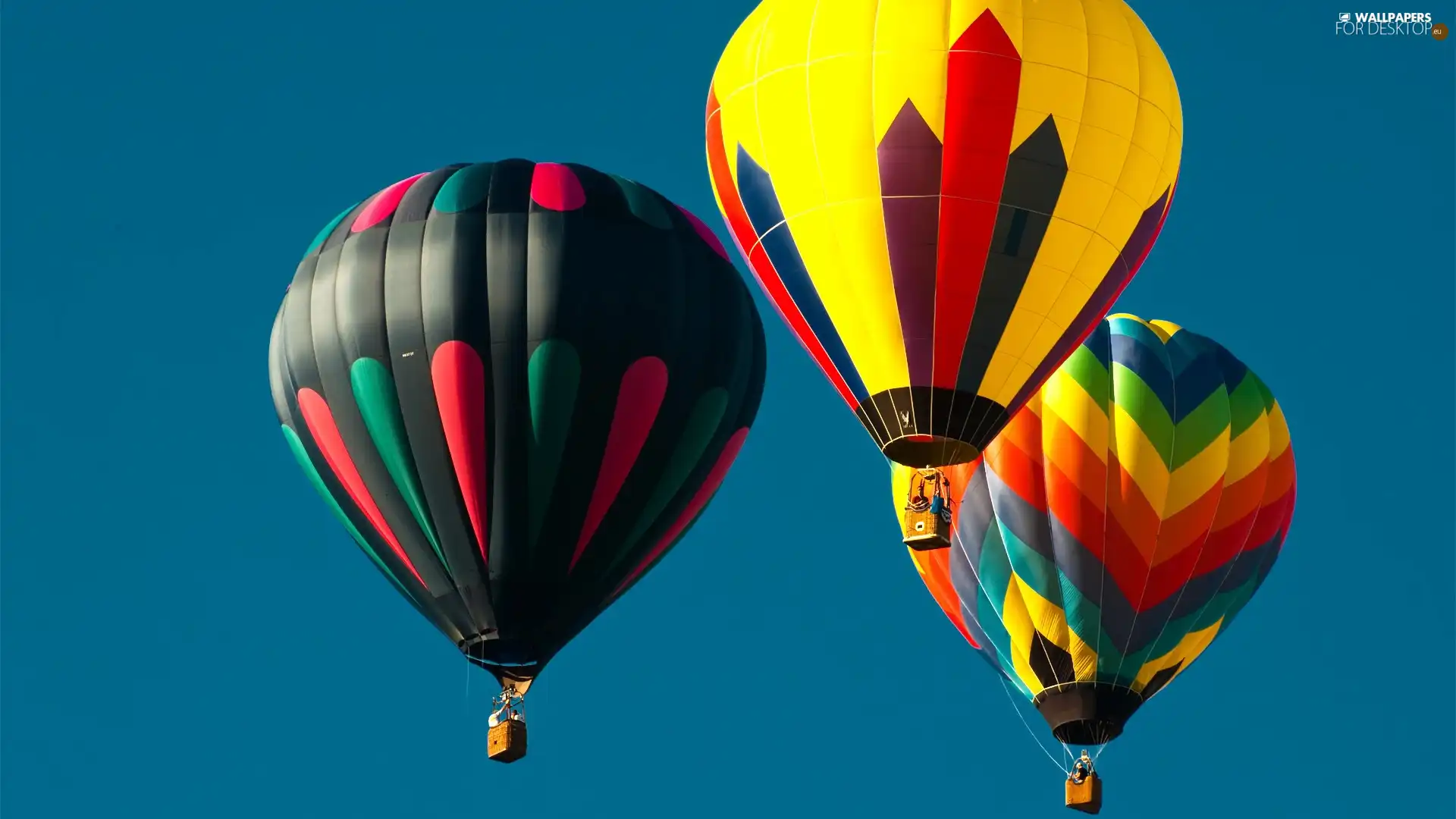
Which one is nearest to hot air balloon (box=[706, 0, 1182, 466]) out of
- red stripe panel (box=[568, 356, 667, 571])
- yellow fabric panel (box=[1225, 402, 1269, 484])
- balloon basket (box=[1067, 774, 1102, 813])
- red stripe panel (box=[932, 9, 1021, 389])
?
red stripe panel (box=[932, 9, 1021, 389])

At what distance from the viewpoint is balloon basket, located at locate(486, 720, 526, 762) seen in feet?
78.7

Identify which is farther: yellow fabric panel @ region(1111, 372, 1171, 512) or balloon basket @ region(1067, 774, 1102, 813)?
yellow fabric panel @ region(1111, 372, 1171, 512)

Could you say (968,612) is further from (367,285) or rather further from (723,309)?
(367,285)

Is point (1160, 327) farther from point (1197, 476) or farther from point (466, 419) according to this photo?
point (466, 419)

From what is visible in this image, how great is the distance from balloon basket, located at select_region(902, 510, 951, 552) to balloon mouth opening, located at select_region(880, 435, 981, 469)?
0.32m

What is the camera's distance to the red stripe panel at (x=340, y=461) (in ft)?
78.7

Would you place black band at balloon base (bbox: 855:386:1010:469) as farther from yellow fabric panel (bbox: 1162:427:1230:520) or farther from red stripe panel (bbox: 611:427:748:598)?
yellow fabric panel (bbox: 1162:427:1230:520)

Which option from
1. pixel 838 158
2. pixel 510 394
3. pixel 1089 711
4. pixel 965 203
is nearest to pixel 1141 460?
pixel 1089 711

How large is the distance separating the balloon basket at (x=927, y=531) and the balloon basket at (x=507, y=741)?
2686mm

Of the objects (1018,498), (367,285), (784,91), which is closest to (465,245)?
(367,285)

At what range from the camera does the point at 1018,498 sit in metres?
26.3

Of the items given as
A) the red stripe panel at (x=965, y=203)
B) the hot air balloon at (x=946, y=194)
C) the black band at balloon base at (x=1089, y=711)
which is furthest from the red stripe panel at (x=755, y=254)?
the black band at balloon base at (x=1089, y=711)

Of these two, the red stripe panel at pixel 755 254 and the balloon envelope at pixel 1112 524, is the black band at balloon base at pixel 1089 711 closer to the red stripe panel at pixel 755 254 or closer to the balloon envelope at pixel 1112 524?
the balloon envelope at pixel 1112 524

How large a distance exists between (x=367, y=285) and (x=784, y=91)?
288cm
